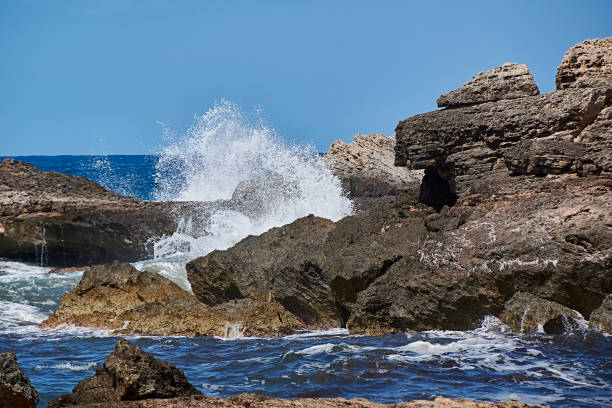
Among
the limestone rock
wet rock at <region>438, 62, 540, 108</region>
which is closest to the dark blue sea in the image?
wet rock at <region>438, 62, 540, 108</region>

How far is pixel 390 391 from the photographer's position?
5.39 metres

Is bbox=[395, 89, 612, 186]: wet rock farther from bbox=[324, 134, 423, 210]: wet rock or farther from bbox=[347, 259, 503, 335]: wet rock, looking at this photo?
bbox=[324, 134, 423, 210]: wet rock

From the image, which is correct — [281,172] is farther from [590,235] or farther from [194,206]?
[590,235]

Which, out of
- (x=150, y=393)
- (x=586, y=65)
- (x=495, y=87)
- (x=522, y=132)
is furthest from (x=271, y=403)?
(x=586, y=65)

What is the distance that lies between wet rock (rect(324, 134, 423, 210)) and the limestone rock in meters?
8.40

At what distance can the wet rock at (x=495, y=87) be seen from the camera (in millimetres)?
9492

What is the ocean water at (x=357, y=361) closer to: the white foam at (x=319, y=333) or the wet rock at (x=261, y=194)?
the white foam at (x=319, y=333)

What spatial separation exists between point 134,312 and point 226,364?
2.83 meters

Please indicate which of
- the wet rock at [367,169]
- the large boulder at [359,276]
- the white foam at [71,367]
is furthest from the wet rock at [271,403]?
the wet rock at [367,169]

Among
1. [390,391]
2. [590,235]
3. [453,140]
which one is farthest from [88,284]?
[590,235]

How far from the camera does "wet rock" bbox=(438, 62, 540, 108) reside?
9.49 meters

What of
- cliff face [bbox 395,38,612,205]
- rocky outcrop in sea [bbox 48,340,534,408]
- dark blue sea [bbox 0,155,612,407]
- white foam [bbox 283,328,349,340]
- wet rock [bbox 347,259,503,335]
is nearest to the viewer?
rocky outcrop in sea [bbox 48,340,534,408]

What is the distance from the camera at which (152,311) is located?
9.29 metres

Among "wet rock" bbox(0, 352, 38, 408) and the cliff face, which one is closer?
"wet rock" bbox(0, 352, 38, 408)
